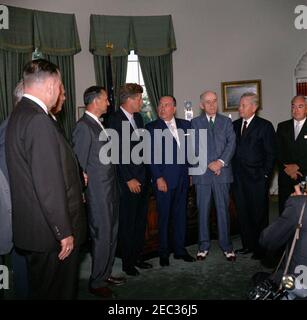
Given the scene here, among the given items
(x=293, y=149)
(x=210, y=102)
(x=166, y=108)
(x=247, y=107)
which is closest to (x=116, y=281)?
(x=166, y=108)

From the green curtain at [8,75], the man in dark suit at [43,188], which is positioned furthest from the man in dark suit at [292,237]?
the green curtain at [8,75]

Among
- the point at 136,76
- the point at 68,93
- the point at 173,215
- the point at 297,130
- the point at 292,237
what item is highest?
the point at 136,76

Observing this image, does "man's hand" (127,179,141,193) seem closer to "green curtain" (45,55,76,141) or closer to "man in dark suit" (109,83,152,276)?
"man in dark suit" (109,83,152,276)

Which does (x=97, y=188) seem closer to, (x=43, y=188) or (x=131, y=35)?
(x=43, y=188)

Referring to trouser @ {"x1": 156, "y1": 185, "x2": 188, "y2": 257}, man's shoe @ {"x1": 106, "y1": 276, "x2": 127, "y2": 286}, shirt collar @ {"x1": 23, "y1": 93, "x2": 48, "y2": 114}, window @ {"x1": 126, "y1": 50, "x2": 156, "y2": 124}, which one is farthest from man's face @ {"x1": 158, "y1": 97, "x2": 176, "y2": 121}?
window @ {"x1": 126, "y1": 50, "x2": 156, "y2": 124}

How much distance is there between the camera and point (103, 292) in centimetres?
313

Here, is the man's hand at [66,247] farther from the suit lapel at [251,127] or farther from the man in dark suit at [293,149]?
the man in dark suit at [293,149]

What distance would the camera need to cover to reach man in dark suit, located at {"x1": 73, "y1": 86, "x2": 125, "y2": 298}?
9.91 feet

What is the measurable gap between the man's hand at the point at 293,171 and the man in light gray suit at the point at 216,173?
697 millimetres

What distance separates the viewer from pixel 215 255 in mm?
4172

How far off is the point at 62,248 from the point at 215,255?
2491mm

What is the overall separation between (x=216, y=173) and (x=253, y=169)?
16.3 inches

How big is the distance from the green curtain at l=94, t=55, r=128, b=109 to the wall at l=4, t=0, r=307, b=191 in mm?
891

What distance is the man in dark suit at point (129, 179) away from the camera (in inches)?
140
